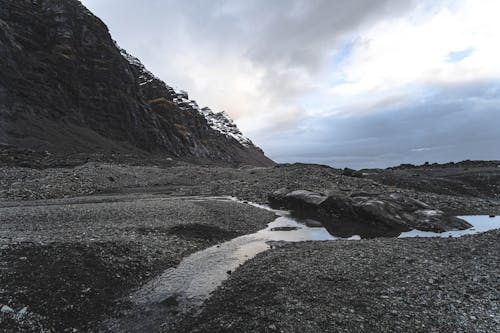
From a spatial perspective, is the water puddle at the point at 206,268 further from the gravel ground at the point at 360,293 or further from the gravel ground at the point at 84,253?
the gravel ground at the point at 360,293

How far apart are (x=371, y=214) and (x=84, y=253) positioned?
876 inches

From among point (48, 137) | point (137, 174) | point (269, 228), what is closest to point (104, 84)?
point (48, 137)

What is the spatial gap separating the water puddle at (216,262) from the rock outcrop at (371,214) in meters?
1.18

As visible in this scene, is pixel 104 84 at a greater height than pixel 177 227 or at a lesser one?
greater

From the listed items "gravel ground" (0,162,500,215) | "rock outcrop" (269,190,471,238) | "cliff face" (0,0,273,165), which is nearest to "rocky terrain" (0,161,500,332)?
"rock outcrop" (269,190,471,238)

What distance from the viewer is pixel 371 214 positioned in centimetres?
2808

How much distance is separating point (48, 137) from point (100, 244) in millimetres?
110141

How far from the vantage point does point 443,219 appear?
26.8 metres

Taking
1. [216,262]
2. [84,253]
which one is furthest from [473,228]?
[84,253]

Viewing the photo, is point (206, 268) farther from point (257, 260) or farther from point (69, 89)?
point (69, 89)

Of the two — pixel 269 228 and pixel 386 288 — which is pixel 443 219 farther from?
pixel 386 288

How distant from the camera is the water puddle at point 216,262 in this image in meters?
13.2

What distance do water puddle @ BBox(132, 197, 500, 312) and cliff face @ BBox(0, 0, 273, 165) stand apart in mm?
97498

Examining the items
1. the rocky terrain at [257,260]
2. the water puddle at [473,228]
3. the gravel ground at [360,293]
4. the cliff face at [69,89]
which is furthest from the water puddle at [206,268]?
the cliff face at [69,89]
